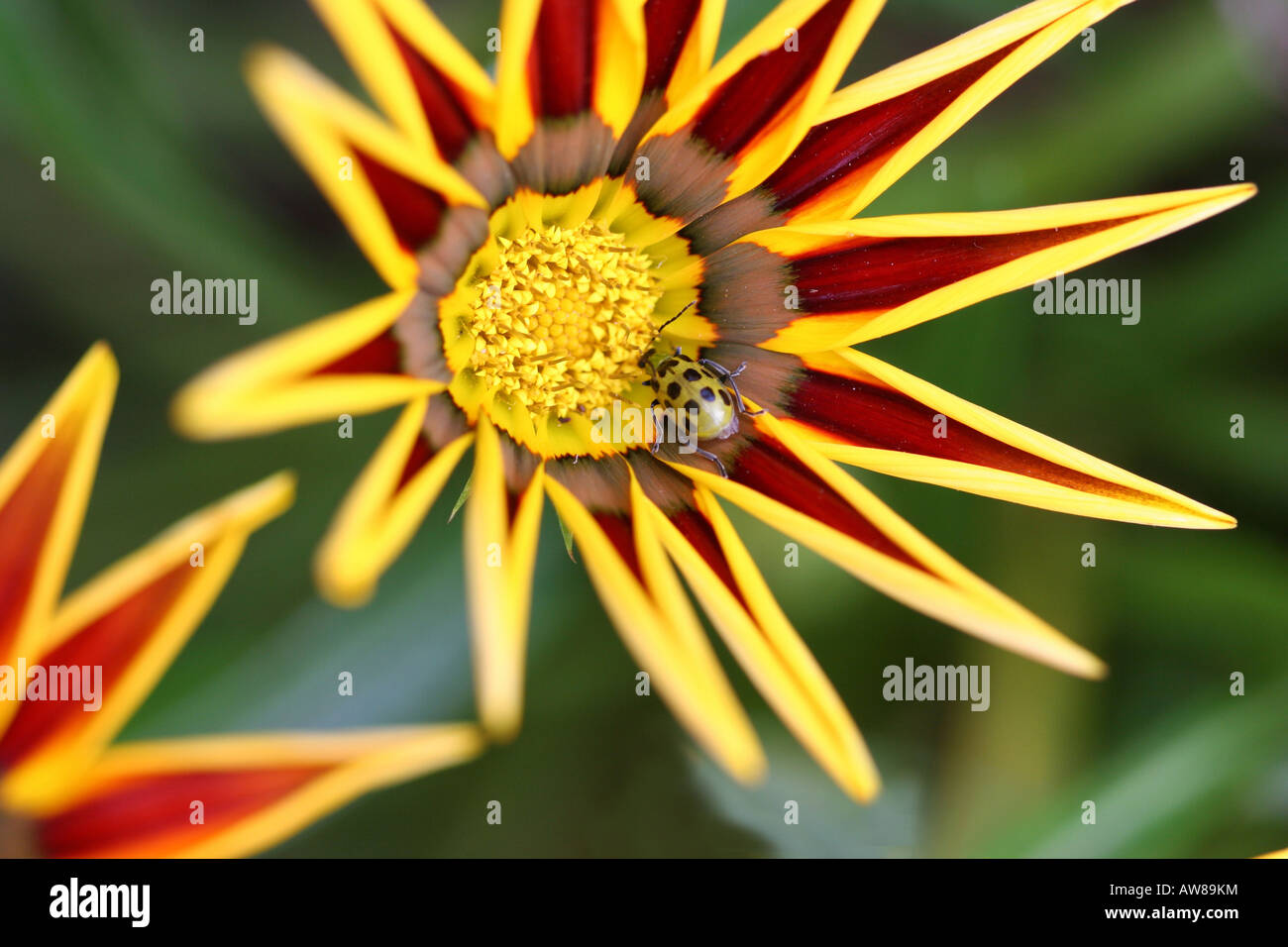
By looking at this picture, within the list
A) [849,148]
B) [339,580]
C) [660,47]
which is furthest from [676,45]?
[339,580]

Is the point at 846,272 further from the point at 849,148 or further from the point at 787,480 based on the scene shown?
the point at 787,480

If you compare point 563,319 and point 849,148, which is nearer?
point 849,148

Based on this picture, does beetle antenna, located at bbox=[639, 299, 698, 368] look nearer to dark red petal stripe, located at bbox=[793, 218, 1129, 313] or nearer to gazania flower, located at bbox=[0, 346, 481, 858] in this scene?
dark red petal stripe, located at bbox=[793, 218, 1129, 313]

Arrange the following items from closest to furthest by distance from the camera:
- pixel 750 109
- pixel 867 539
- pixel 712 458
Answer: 1. pixel 867 539
2. pixel 750 109
3. pixel 712 458

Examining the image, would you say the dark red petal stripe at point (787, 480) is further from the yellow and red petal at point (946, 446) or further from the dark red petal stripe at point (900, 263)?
the dark red petal stripe at point (900, 263)
